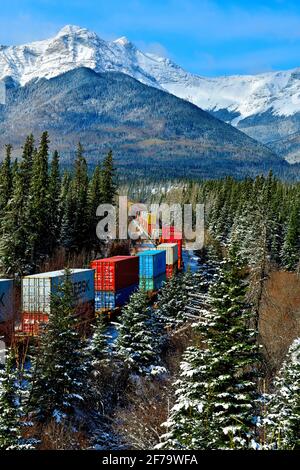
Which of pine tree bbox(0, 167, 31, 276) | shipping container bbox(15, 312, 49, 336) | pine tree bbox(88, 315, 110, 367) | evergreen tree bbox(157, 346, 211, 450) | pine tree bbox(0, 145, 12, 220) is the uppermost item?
→ pine tree bbox(0, 145, 12, 220)

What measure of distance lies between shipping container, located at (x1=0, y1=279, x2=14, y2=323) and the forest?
6.37ft

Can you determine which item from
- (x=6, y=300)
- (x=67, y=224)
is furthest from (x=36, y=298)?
(x=67, y=224)

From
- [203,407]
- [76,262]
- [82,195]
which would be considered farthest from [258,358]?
[82,195]

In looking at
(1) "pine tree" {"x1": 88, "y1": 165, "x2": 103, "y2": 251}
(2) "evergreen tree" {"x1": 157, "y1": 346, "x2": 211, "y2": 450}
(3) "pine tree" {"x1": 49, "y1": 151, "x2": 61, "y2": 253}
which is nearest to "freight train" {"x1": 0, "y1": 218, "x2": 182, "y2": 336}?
(1) "pine tree" {"x1": 88, "y1": 165, "x2": 103, "y2": 251}

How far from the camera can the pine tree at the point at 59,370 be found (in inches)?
957

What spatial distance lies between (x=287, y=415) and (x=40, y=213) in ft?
130

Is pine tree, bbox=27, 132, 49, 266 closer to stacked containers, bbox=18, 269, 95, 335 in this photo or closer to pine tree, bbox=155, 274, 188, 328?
pine tree, bbox=155, 274, 188, 328

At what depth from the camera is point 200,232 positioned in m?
95.6

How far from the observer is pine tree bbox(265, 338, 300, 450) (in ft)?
47.6

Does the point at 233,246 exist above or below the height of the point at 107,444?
above

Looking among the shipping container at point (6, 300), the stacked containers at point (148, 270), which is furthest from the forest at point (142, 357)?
the stacked containers at point (148, 270)

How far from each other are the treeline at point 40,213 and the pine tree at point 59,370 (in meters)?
22.4

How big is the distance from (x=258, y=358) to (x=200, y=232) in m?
79.0
